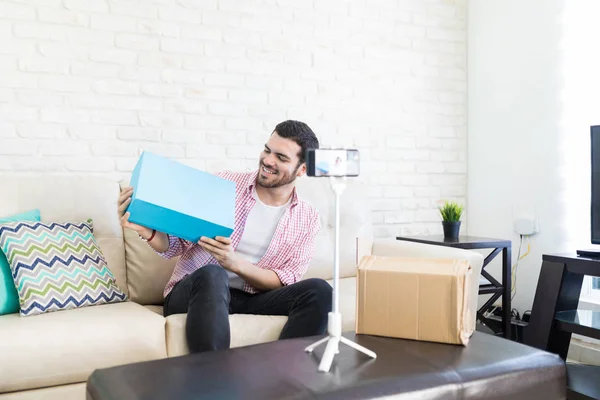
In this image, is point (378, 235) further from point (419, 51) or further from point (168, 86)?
point (168, 86)

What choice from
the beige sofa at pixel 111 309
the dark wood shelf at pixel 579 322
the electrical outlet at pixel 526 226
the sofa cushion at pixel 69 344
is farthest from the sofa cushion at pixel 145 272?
the electrical outlet at pixel 526 226

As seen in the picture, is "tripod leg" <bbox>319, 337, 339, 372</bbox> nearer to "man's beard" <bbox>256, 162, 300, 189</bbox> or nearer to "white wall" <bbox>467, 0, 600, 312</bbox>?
"man's beard" <bbox>256, 162, 300, 189</bbox>

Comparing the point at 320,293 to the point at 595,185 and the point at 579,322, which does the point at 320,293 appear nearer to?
the point at 579,322

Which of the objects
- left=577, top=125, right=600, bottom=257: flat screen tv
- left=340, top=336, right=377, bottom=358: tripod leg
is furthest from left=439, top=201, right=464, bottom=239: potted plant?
left=340, top=336, right=377, bottom=358: tripod leg

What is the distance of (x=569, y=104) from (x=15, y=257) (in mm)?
2442

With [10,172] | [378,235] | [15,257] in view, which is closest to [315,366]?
[15,257]

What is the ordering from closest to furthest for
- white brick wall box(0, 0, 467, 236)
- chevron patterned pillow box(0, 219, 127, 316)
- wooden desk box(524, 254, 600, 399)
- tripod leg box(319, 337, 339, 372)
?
1. tripod leg box(319, 337, 339, 372)
2. chevron patterned pillow box(0, 219, 127, 316)
3. wooden desk box(524, 254, 600, 399)
4. white brick wall box(0, 0, 467, 236)

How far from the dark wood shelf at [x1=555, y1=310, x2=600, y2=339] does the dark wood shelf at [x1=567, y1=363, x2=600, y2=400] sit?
0.18 meters

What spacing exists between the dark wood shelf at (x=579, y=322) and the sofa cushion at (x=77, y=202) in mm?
1649

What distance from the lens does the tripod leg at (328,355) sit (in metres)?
1.28

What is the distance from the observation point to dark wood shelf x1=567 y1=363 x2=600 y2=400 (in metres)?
2.13

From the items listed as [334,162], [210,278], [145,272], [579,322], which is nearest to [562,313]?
[579,322]

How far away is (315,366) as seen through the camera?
1306mm

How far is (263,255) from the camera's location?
7.19 ft
